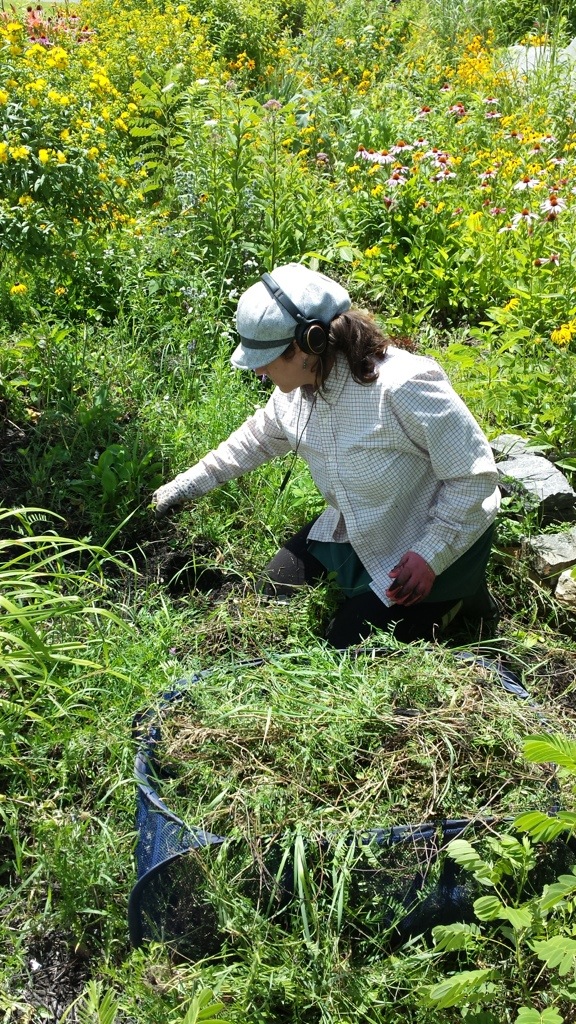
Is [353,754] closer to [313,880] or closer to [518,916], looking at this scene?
[313,880]

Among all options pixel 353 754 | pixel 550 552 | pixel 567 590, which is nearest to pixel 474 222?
pixel 550 552

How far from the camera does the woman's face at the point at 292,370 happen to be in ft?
8.05

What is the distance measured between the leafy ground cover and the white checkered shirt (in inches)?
13.3

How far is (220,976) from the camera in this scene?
181cm

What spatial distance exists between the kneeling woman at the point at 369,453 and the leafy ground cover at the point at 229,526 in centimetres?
24

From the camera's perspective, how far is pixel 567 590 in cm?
307

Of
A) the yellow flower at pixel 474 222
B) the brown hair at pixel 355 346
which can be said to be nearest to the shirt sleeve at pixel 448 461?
the brown hair at pixel 355 346

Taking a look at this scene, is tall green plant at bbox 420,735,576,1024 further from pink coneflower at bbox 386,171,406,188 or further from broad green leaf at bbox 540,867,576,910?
pink coneflower at bbox 386,171,406,188

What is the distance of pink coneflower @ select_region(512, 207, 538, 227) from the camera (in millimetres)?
4246

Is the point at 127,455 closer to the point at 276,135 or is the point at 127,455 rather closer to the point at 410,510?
the point at 410,510

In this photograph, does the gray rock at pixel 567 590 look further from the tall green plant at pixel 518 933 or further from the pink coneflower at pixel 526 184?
the pink coneflower at pixel 526 184

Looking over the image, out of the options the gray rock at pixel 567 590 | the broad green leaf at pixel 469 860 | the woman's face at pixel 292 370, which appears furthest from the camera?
the gray rock at pixel 567 590

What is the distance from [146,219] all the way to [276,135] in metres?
0.75

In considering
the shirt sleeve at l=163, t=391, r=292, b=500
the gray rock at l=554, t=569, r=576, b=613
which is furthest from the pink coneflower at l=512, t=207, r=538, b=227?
the shirt sleeve at l=163, t=391, r=292, b=500
